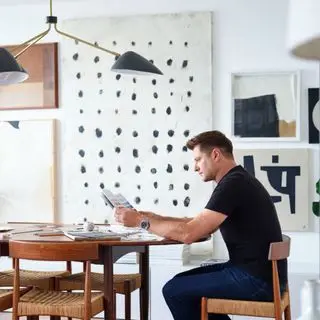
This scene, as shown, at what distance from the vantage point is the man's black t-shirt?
2928 mm

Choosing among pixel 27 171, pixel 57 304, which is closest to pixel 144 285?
pixel 57 304

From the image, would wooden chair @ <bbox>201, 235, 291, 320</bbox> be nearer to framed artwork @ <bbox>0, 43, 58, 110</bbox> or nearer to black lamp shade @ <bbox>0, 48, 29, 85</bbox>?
black lamp shade @ <bbox>0, 48, 29, 85</bbox>

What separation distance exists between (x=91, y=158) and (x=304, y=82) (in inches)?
66.0

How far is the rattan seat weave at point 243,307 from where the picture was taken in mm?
2887

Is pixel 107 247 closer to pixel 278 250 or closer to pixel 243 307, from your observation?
pixel 243 307

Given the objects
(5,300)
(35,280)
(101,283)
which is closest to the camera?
(5,300)

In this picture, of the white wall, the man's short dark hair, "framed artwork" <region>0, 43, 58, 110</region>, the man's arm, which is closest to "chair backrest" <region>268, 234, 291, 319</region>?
the man's arm

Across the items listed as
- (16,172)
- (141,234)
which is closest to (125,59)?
(141,234)

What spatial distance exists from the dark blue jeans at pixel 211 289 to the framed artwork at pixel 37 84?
2.35 metres

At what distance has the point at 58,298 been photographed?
3.10m

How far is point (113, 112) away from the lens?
16.1 feet

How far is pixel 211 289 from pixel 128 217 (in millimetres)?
508

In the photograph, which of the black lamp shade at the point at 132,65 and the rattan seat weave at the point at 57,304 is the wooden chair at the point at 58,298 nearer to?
the rattan seat weave at the point at 57,304

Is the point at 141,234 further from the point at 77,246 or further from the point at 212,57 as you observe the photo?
the point at 212,57
